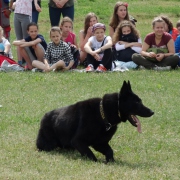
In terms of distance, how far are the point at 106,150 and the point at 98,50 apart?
5.80 m

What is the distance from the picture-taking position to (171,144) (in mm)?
7195

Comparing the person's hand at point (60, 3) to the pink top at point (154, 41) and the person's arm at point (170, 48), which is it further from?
the person's arm at point (170, 48)

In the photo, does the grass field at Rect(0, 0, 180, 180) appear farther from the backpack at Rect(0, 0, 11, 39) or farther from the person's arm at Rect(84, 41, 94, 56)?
the backpack at Rect(0, 0, 11, 39)

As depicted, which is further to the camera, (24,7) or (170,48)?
(24,7)

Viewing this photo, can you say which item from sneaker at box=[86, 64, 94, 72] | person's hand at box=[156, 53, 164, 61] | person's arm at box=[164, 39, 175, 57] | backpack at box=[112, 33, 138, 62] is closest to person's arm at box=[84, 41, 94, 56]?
sneaker at box=[86, 64, 94, 72]

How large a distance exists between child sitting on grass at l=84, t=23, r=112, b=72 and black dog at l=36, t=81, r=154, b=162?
540 cm

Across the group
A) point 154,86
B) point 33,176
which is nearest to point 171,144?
point 33,176

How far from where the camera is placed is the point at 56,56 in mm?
12188

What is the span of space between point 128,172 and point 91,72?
620 centimetres

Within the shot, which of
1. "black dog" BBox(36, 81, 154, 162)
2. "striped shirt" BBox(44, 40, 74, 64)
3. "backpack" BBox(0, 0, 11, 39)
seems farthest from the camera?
"backpack" BBox(0, 0, 11, 39)

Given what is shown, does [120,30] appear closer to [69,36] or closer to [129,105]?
[69,36]

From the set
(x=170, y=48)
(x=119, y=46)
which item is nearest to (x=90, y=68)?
(x=119, y=46)

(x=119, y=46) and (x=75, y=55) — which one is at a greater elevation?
(x=119, y=46)

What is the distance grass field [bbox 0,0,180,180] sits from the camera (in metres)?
6.01
